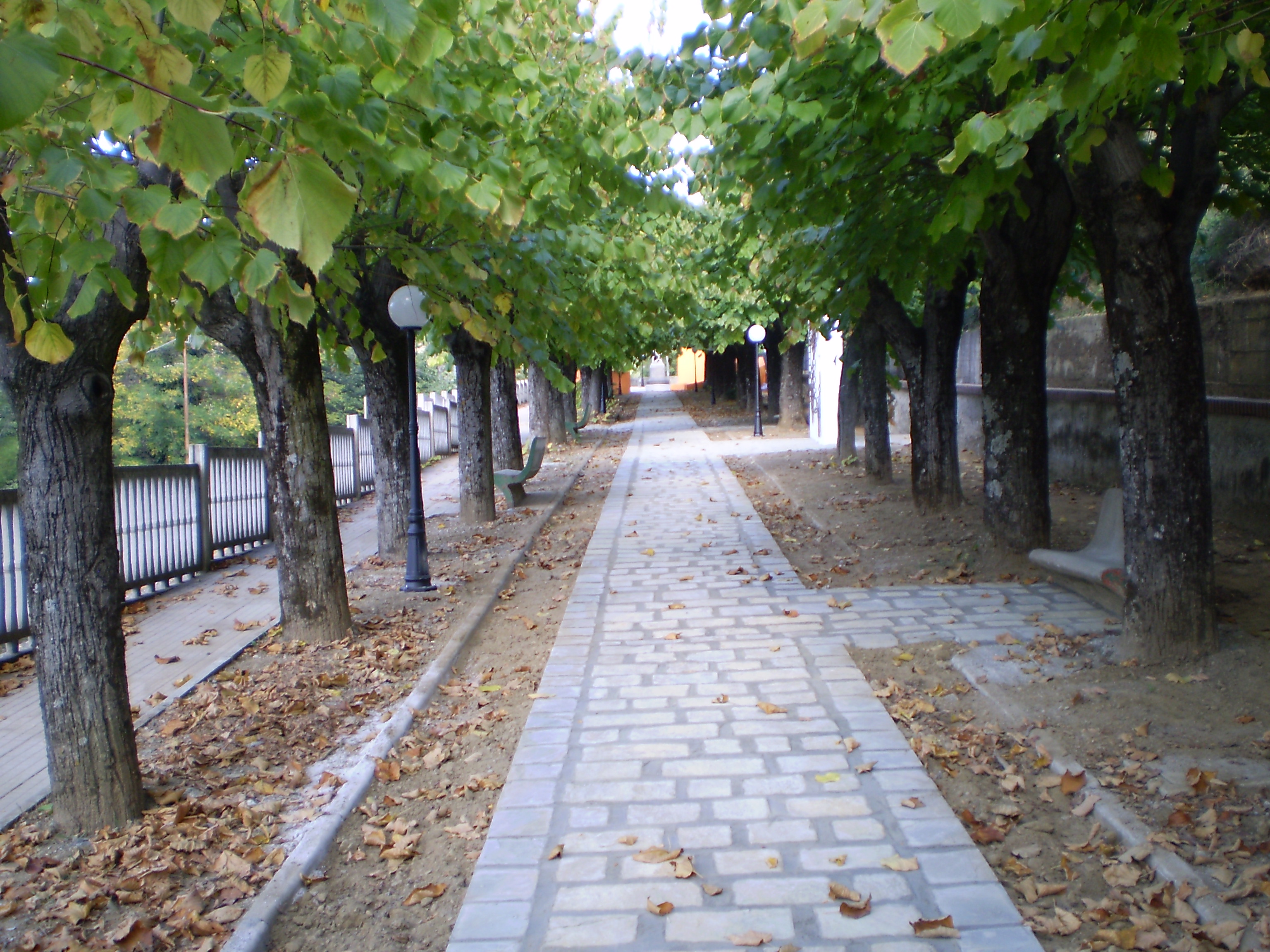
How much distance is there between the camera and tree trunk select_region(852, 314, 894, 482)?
15.6 metres

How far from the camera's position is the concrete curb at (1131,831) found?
11.3 ft

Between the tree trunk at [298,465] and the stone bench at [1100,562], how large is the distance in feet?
18.6

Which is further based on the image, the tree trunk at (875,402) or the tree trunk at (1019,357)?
the tree trunk at (875,402)

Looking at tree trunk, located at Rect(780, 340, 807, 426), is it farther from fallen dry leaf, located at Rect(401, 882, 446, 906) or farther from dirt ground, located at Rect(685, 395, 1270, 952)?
fallen dry leaf, located at Rect(401, 882, 446, 906)

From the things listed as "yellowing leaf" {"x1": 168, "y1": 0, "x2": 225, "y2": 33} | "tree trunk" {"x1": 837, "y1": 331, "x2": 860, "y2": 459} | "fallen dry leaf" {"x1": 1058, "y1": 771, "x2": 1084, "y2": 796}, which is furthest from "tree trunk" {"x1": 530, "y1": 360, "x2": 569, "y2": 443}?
"yellowing leaf" {"x1": 168, "y1": 0, "x2": 225, "y2": 33}

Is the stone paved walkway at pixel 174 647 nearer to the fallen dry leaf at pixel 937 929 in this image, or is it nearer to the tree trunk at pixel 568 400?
the fallen dry leaf at pixel 937 929

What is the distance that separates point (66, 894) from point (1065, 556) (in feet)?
23.1

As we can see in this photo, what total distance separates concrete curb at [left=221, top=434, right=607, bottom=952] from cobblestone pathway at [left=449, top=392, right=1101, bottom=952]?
2.37ft

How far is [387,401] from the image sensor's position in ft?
35.8

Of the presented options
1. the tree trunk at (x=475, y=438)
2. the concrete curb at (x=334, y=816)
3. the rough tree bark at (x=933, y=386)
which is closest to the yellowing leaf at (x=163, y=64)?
the concrete curb at (x=334, y=816)

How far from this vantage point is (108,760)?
175 inches

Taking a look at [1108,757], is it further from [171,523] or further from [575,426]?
[575,426]

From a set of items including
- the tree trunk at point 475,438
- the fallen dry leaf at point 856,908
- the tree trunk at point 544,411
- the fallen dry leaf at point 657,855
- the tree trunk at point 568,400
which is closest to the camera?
the fallen dry leaf at point 856,908

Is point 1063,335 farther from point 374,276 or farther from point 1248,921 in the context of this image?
point 1248,921
